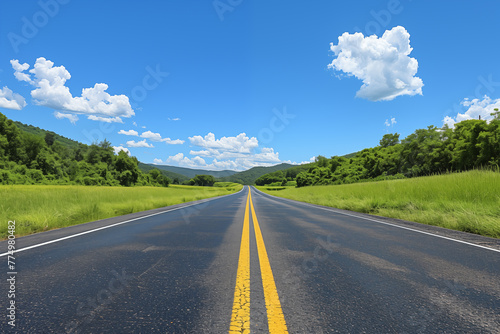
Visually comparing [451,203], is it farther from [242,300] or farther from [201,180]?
[201,180]

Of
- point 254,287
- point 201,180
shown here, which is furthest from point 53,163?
point 201,180

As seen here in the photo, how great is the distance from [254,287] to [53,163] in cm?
7166

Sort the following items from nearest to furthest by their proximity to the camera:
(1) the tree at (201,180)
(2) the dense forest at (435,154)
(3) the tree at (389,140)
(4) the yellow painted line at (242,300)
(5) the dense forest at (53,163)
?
1. (4) the yellow painted line at (242,300)
2. (2) the dense forest at (435,154)
3. (5) the dense forest at (53,163)
4. (3) the tree at (389,140)
5. (1) the tree at (201,180)

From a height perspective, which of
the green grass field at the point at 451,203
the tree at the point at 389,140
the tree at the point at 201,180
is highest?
the tree at the point at 389,140

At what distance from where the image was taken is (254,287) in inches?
115

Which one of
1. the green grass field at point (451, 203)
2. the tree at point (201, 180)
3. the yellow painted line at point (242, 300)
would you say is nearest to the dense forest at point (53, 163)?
the yellow painted line at point (242, 300)

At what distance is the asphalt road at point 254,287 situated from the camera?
2.13m

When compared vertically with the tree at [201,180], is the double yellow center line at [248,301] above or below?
below

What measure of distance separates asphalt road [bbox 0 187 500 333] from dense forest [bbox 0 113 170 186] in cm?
5519

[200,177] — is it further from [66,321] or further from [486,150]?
[66,321]

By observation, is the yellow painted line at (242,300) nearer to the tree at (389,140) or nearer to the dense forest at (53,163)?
the dense forest at (53,163)

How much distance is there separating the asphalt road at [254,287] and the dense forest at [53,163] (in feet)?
181

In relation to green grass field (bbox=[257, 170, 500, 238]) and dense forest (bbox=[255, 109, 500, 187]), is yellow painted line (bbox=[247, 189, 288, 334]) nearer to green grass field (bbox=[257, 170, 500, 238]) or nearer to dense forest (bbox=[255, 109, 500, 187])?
green grass field (bbox=[257, 170, 500, 238])

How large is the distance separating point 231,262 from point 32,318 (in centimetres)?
243
